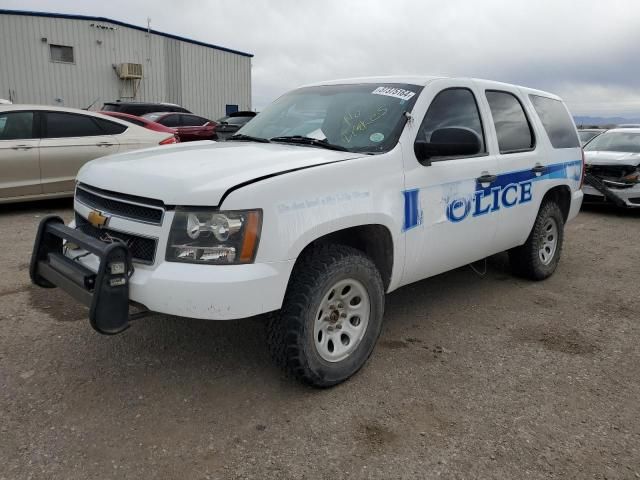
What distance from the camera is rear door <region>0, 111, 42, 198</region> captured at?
7.14 metres

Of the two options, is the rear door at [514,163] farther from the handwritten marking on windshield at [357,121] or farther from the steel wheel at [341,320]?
the steel wheel at [341,320]

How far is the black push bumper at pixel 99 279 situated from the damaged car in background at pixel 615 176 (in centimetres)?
897

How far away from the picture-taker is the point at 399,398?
10.00ft

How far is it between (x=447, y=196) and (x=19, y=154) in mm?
6076

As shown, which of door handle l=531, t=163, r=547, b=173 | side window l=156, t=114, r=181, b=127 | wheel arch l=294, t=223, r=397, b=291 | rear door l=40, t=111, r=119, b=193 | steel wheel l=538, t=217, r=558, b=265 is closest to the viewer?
wheel arch l=294, t=223, r=397, b=291

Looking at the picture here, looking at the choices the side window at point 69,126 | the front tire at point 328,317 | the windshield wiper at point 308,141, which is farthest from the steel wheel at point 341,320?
the side window at point 69,126

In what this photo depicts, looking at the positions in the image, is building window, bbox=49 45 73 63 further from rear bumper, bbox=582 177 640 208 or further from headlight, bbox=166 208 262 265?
headlight, bbox=166 208 262 265

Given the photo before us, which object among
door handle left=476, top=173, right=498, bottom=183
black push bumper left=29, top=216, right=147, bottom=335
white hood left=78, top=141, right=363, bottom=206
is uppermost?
white hood left=78, top=141, right=363, bottom=206

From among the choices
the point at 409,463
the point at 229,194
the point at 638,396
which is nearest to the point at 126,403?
the point at 229,194

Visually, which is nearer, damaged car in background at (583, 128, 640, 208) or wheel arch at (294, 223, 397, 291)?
wheel arch at (294, 223, 397, 291)

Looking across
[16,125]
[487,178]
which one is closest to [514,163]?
[487,178]

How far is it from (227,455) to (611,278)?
4.63 meters

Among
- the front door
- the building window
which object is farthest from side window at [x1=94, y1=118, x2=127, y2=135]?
the building window

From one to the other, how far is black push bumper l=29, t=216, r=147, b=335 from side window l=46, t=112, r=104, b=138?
17.2 ft
